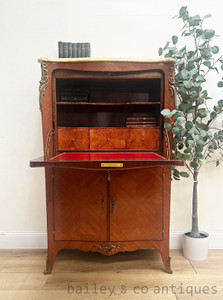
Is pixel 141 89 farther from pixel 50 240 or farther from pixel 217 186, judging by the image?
A: pixel 50 240

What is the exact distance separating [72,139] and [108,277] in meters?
1.28

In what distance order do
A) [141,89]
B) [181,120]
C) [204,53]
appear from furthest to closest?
[141,89], [204,53], [181,120]

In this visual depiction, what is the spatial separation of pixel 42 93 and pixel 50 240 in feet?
4.29

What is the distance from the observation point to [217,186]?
2477 millimetres

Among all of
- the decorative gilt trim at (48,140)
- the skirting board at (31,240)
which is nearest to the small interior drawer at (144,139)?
the decorative gilt trim at (48,140)

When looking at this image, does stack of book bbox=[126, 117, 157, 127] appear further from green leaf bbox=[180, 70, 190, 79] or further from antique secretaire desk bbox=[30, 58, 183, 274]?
green leaf bbox=[180, 70, 190, 79]

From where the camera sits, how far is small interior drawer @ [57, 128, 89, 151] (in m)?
2.02

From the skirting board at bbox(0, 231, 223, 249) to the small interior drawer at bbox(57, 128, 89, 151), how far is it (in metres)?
1.14

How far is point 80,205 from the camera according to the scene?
1.99 m

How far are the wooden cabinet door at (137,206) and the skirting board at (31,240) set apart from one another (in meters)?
0.62

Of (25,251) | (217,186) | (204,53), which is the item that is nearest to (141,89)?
(204,53)

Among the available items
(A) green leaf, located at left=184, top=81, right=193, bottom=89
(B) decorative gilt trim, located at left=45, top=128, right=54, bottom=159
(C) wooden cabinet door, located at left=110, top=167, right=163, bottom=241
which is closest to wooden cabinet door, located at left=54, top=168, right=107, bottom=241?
(C) wooden cabinet door, located at left=110, top=167, right=163, bottom=241

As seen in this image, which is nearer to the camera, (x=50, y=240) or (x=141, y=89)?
(x=50, y=240)

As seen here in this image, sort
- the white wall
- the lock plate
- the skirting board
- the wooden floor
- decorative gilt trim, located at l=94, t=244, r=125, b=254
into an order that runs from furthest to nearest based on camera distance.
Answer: the skirting board → the white wall → decorative gilt trim, located at l=94, t=244, r=125, b=254 → the wooden floor → the lock plate
